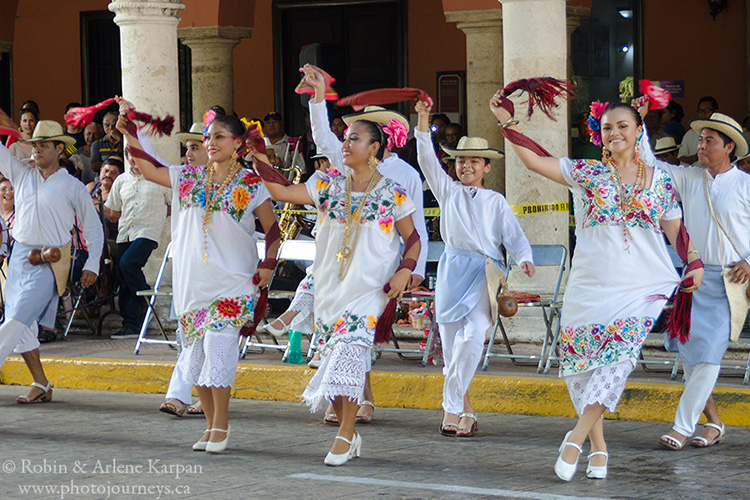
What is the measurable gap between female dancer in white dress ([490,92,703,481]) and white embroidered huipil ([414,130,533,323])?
112cm

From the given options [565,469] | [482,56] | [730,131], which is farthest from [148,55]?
[565,469]

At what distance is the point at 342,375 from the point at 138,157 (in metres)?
1.75

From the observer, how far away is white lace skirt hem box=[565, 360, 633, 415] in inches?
249

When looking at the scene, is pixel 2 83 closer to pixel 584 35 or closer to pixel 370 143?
pixel 584 35

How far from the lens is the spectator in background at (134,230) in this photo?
11.1m

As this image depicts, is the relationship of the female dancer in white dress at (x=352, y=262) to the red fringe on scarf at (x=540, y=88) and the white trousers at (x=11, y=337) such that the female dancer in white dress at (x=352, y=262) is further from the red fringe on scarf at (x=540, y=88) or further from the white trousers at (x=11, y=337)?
the white trousers at (x=11, y=337)

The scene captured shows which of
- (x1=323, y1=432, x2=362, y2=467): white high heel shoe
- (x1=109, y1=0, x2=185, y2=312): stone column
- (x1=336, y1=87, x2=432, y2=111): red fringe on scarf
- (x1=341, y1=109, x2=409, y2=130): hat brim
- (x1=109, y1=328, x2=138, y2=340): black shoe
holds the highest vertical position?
(x1=109, y1=0, x2=185, y2=312): stone column

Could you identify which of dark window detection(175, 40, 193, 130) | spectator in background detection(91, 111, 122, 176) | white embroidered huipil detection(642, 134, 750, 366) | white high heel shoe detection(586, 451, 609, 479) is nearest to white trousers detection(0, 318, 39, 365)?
white high heel shoe detection(586, 451, 609, 479)

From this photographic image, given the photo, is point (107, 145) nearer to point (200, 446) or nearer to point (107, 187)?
point (107, 187)

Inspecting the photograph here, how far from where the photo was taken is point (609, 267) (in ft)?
21.2

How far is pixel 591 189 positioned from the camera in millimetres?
6547

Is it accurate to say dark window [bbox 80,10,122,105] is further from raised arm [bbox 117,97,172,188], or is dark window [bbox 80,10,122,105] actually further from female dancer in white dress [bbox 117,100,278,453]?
female dancer in white dress [bbox 117,100,278,453]

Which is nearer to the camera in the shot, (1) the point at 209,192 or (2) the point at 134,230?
(1) the point at 209,192

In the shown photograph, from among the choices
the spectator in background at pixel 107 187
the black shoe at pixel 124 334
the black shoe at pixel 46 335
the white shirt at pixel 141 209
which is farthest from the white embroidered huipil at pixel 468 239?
the spectator in background at pixel 107 187
